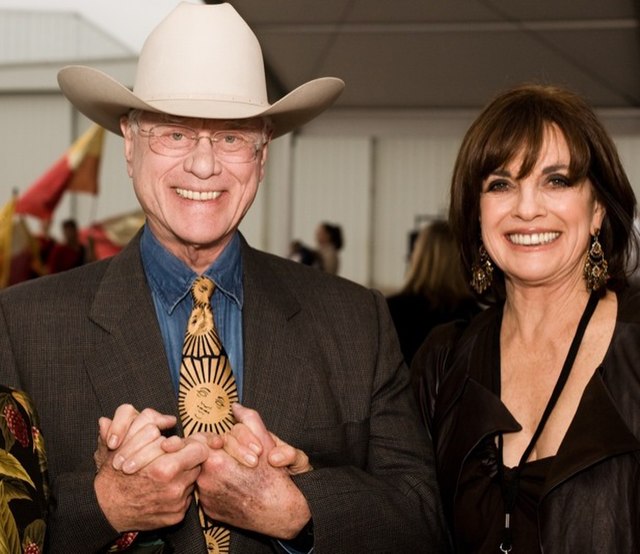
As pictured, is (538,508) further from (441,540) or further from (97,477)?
(97,477)

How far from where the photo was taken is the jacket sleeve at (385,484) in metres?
2.12

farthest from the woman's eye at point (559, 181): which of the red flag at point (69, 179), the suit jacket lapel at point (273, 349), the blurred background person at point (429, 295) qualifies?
the red flag at point (69, 179)

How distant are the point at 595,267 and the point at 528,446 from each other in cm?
51

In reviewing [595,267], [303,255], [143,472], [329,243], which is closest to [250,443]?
[143,472]

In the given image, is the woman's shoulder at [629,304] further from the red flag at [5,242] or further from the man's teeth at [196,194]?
the red flag at [5,242]

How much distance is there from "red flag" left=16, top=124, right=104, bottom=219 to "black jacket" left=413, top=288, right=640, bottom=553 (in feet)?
20.0

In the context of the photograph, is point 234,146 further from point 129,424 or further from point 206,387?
point 129,424

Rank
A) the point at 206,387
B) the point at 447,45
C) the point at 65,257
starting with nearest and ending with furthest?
the point at 206,387, the point at 65,257, the point at 447,45

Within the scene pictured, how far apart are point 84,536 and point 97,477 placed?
4.6 inches

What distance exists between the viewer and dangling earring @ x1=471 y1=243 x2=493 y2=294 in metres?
2.84

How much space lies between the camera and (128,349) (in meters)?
2.23

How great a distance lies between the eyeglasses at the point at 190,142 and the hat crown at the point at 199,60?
0.23 feet

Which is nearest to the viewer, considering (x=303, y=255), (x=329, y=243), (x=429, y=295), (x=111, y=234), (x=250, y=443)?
(x=250, y=443)

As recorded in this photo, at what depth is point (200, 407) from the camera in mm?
2213
